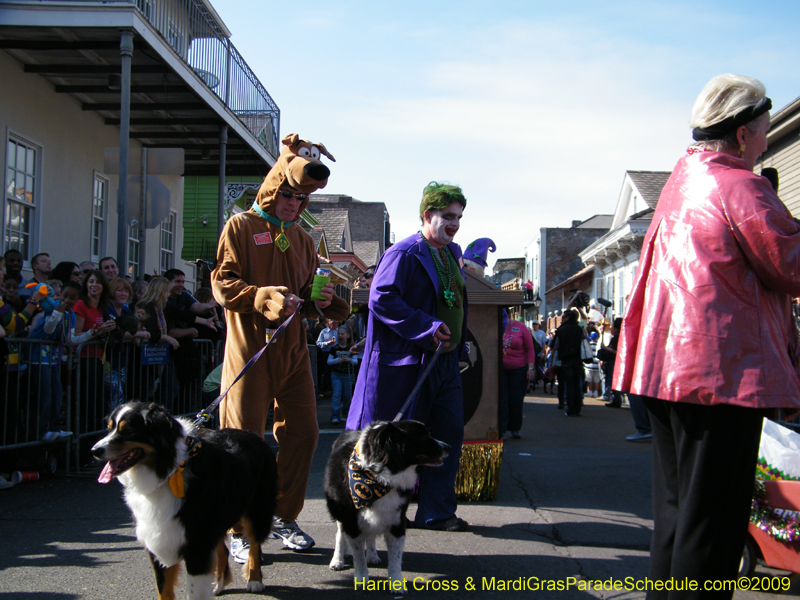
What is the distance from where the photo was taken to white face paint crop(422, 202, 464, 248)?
4527 mm

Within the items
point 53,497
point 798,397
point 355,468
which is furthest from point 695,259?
point 53,497

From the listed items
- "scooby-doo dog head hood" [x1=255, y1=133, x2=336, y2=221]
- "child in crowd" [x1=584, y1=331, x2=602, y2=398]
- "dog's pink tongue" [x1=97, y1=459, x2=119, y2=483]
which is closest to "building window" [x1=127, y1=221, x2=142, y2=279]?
"scooby-doo dog head hood" [x1=255, y1=133, x2=336, y2=221]

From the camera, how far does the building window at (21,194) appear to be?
10.1m

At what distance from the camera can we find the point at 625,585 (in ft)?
11.9

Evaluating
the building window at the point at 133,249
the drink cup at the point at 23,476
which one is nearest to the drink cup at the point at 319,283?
the drink cup at the point at 23,476

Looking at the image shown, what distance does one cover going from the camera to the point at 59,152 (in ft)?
37.7

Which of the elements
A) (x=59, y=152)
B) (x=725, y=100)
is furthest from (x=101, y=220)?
(x=725, y=100)

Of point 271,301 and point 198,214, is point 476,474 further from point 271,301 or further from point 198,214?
point 198,214

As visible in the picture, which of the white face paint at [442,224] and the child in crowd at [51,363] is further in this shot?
the child in crowd at [51,363]

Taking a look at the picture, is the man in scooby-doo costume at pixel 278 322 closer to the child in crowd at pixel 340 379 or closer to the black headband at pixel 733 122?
the black headband at pixel 733 122

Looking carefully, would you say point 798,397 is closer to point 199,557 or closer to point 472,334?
point 199,557

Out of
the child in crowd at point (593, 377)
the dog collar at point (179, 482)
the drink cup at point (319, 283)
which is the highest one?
the drink cup at point (319, 283)

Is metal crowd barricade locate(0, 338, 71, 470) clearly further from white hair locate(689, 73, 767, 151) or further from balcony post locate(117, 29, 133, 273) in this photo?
white hair locate(689, 73, 767, 151)

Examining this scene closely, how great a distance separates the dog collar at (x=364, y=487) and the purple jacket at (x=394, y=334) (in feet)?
2.62
